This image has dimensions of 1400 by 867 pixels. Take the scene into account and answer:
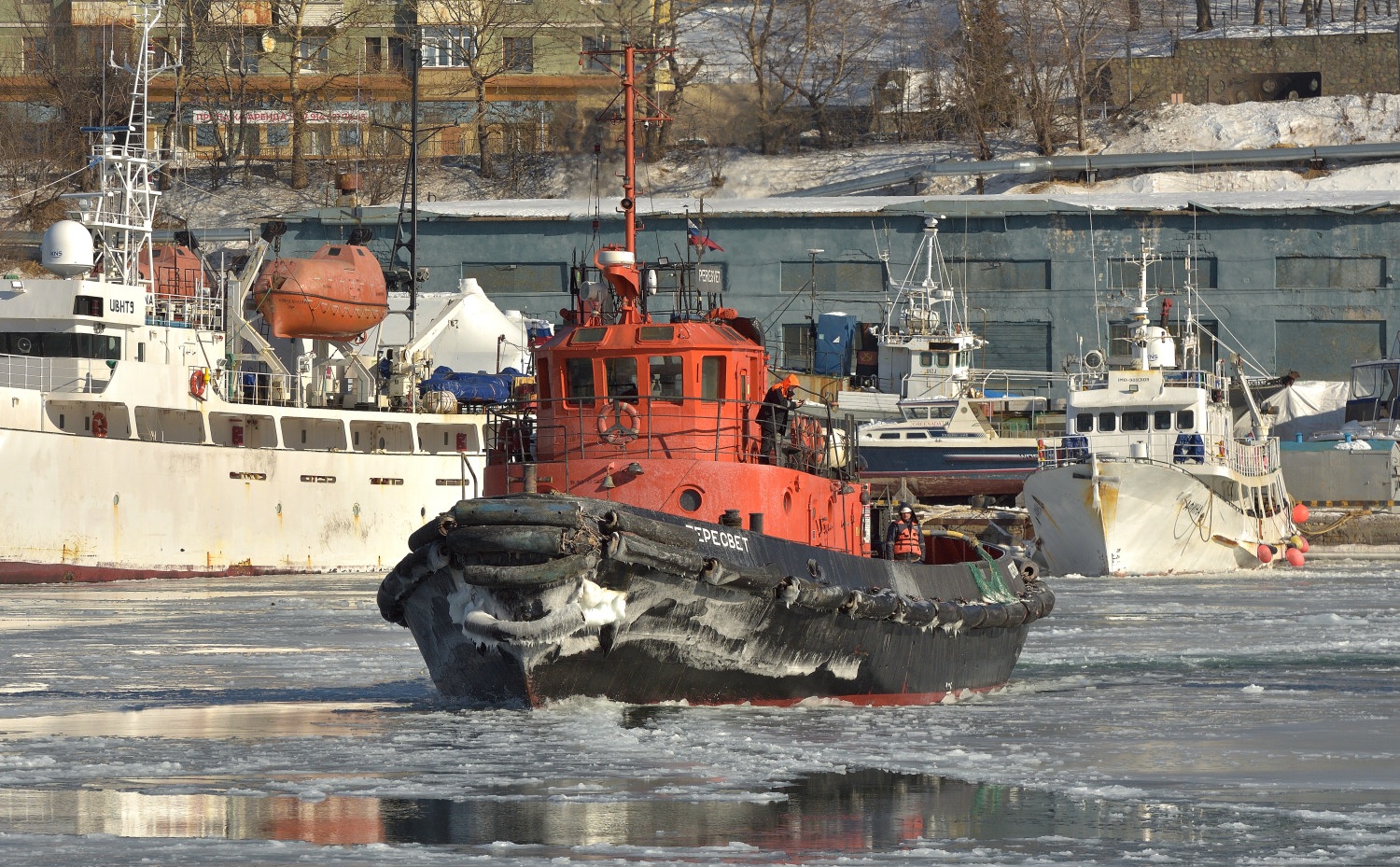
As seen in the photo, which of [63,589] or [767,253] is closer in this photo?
[63,589]

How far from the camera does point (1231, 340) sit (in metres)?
65.1

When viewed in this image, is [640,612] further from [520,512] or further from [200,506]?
[200,506]

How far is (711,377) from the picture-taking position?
18312 millimetres

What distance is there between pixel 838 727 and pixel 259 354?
3870cm

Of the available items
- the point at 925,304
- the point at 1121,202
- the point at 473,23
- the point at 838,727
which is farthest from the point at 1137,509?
the point at 473,23

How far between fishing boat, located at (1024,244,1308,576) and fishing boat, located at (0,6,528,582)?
1517cm

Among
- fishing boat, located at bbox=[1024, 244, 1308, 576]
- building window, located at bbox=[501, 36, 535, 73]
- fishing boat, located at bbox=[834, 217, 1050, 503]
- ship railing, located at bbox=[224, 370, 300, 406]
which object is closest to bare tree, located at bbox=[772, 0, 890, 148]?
building window, located at bbox=[501, 36, 535, 73]

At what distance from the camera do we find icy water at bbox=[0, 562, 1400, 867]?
10.8m

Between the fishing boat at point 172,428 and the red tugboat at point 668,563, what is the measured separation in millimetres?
Result: 23014

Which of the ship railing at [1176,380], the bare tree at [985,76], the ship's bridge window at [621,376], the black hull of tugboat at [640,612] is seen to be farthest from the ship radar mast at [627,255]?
the bare tree at [985,76]

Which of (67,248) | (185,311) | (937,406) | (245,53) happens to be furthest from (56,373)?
(245,53)

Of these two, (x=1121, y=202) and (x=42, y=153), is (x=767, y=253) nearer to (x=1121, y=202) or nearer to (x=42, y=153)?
(x=1121, y=202)

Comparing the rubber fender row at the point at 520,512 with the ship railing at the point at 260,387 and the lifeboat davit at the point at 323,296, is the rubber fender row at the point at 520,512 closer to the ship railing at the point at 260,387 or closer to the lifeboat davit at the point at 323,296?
the ship railing at the point at 260,387

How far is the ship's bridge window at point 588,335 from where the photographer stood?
18219 millimetres
